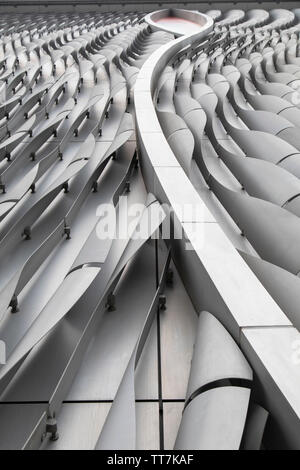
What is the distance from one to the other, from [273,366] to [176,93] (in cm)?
1032

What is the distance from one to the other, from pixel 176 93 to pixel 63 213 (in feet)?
22.1

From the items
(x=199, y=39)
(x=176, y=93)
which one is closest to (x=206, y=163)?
(x=176, y=93)

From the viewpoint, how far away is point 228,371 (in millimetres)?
3781

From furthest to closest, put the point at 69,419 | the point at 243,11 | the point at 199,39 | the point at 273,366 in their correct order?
1. the point at 243,11
2. the point at 199,39
3. the point at 69,419
4. the point at 273,366

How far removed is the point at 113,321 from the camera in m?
5.10

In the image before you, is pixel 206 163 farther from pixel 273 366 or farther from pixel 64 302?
pixel 273 366

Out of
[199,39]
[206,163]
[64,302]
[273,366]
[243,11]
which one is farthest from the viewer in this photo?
[243,11]

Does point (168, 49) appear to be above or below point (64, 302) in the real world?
above

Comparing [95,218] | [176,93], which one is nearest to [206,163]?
[95,218]

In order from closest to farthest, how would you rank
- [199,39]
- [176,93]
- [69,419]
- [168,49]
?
[69,419]
[176,93]
[168,49]
[199,39]

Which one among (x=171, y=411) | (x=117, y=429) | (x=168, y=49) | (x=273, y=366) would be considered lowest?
(x=171, y=411)

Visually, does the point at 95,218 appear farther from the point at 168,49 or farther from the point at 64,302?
the point at 168,49

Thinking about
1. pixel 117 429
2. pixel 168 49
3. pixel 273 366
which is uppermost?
pixel 168 49

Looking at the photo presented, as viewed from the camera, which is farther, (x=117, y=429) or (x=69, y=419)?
(x=69, y=419)
